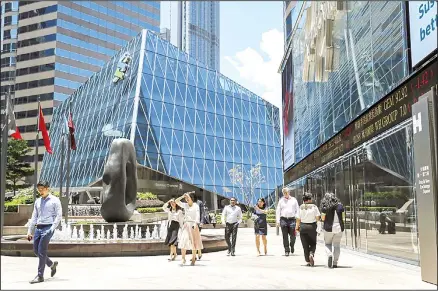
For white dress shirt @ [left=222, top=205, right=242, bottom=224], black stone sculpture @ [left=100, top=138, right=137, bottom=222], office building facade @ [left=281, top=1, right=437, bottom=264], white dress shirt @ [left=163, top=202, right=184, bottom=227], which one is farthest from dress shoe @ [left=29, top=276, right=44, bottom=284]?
black stone sculpture @ [left=100, top=138, right=137, bottom=222]

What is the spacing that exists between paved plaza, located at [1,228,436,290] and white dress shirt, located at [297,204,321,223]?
1021 millimetres

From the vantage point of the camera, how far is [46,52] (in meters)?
88.4

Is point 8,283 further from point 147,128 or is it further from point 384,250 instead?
point 147,128

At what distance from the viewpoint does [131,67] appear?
54.1 meters

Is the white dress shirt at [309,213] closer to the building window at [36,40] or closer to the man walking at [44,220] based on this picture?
→ the man walking at [44,220]

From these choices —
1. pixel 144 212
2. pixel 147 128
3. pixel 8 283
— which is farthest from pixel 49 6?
pixel 8 283

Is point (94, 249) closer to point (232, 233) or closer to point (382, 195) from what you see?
point (232, 233)

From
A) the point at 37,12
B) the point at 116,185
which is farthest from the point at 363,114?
the point at 37,12

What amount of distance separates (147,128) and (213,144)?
995 centimetres

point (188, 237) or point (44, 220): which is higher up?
point (44, 220)

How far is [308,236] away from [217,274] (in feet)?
9.32

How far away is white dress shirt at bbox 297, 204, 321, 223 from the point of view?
11695 mm

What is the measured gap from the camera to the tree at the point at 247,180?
5775cm

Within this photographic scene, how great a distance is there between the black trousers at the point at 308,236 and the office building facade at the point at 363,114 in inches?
79.2
